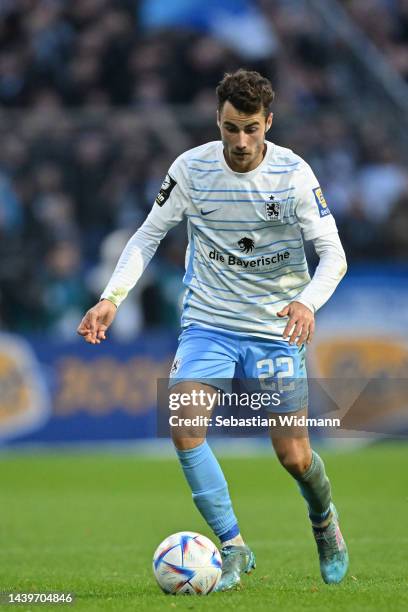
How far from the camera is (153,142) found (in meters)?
17.2

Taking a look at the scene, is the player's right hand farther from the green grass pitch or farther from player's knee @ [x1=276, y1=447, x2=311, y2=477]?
the green grass pitch

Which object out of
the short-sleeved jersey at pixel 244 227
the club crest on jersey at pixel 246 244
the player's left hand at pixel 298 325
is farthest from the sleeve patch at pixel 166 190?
the player's left hand at pixel 298 325

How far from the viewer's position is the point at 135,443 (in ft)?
52.9

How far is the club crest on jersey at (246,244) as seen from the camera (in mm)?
6238

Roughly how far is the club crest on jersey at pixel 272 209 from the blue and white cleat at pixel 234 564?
156 centimetres

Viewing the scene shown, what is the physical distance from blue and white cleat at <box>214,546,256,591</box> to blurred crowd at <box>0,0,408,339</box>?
1021 centimetres

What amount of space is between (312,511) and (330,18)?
1321cm

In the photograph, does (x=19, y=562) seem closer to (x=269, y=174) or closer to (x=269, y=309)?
(x=269, y=309)

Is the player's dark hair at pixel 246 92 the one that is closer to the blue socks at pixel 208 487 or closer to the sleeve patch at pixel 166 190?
the sleeve patch at pixel 166 190

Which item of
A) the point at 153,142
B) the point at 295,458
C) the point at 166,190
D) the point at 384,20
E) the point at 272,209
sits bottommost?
the point at 295,458

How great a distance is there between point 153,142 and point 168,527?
27.9 ft

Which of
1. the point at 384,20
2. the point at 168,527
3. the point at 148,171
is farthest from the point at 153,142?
the point at 168,527

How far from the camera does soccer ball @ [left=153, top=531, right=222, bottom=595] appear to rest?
5859mm

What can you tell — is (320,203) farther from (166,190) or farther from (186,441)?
(186,441)
